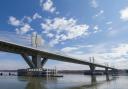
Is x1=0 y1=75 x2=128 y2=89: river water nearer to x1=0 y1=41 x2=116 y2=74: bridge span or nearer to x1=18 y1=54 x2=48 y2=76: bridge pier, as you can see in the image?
x1=0 y1=41 x2=116 y2=74: bridge span

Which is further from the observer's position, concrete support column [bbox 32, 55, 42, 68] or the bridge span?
concrete support column [bbox 32, 55, 42, 68]

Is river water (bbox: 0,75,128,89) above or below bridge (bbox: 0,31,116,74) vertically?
below

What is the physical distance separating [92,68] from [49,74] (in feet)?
269

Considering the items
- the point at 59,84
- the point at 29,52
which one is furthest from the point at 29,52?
the point at 59,84

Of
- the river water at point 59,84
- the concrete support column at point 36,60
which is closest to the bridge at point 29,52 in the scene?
the concrete support column at point 36,60

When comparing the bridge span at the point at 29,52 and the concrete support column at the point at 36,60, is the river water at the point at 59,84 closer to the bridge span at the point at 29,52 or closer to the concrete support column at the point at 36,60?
the bridge span at the point at 29,52

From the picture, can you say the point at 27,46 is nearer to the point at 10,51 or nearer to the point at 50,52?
the point at 10,51

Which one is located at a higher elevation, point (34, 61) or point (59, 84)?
point (34, 61)

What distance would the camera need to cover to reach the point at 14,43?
74.2 meters

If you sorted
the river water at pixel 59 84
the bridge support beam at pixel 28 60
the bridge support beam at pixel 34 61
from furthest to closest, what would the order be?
the bridge support beam at pixel 34 61
the bridge support beam at pixel 28 60
the river water at pixel 59 84

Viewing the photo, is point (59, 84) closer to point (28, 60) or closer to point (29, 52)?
point (29, 52)

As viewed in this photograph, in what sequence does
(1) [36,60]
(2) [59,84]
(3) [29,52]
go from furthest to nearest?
(1) [36,60] → (3) [29,52] → (2) [59,84]

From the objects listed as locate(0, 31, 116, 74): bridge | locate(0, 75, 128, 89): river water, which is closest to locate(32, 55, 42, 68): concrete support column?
locate(0, 31, 116, 74): bridge

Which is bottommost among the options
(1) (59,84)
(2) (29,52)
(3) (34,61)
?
(1) (59,84)
